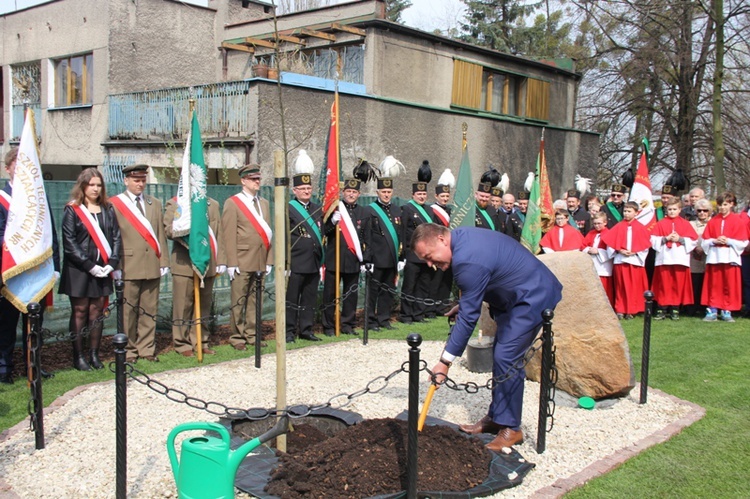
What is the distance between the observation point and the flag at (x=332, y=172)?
380 inches

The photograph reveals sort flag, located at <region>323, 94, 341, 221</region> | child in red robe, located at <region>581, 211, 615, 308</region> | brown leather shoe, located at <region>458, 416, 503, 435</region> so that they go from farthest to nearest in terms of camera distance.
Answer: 1. child in red robe, located at <region>581, 211, 615, 308</region>
2. flag, located at <region>323, 94, 341, 221</region>
3. brown leather shoe, located at <region>458, 416, 503, 435</region>

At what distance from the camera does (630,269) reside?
1127 cm

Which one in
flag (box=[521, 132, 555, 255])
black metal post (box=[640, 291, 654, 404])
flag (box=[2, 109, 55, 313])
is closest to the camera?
flag (box=[2, 109, 55, 313])

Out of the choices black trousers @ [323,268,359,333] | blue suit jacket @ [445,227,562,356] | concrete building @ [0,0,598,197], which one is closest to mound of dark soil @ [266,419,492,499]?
blue suit jacket @ [445,227,562,356]

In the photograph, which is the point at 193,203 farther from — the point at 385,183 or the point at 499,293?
the point at 499,293

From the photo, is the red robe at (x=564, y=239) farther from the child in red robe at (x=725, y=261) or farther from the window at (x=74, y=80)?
the window at (x=74, y=80)

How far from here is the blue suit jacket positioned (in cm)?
505

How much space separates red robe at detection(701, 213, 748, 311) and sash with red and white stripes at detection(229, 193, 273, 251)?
7183 mm

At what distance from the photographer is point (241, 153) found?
12.8 m

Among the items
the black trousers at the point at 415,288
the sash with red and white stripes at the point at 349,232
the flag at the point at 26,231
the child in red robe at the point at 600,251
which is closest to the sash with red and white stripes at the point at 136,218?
the flag at the point at 26,231

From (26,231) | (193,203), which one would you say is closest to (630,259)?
(193,203)

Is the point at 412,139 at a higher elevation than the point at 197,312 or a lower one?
higher

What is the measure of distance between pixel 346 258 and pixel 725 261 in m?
6.06

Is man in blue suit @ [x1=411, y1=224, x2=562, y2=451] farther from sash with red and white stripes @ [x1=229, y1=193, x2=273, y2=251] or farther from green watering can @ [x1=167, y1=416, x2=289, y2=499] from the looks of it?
sash with red and white stripes @ [x1=229, y1=193, x2=273, y2=251]
